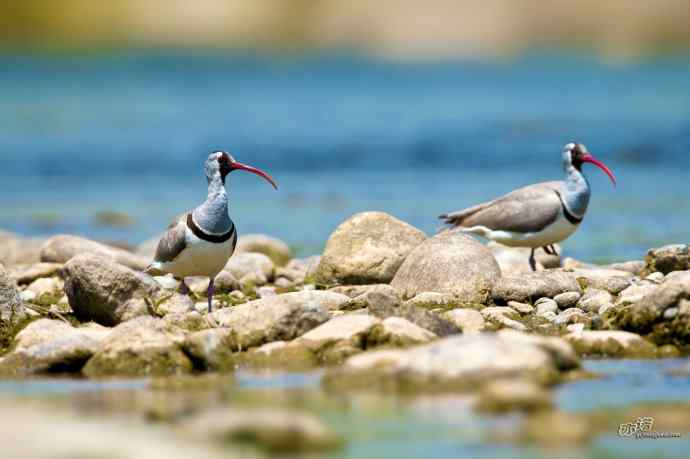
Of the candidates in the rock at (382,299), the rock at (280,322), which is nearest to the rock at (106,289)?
the rock at (280,322)

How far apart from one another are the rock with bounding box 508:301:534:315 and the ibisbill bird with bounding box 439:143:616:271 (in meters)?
2.91

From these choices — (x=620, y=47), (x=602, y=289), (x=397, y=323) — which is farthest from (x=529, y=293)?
(x=620, y=47)

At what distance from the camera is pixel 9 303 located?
1373 cm

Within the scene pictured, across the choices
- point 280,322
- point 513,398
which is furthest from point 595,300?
point 513,398

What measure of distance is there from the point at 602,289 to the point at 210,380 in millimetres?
5124

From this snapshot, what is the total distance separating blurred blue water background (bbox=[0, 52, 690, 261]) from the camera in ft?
94.1

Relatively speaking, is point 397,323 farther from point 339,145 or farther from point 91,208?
point 339,145

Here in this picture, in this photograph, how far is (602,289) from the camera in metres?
14.7

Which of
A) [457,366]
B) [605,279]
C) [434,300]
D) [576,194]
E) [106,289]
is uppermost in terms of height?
[576,194]

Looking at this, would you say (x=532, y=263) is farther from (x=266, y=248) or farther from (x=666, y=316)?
(x=666, y=316)

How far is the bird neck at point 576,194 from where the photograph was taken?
17016 millimetres

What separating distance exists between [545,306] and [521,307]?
0.25 meters

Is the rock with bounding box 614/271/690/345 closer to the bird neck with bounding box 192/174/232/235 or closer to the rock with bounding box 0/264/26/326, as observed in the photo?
the bird neck with bounding box 192/174/232/235

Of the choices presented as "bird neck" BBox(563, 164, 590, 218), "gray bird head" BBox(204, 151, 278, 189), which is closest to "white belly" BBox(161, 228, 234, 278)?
Answer: "gray bird head" BBox(204, 151, 278, 189)
